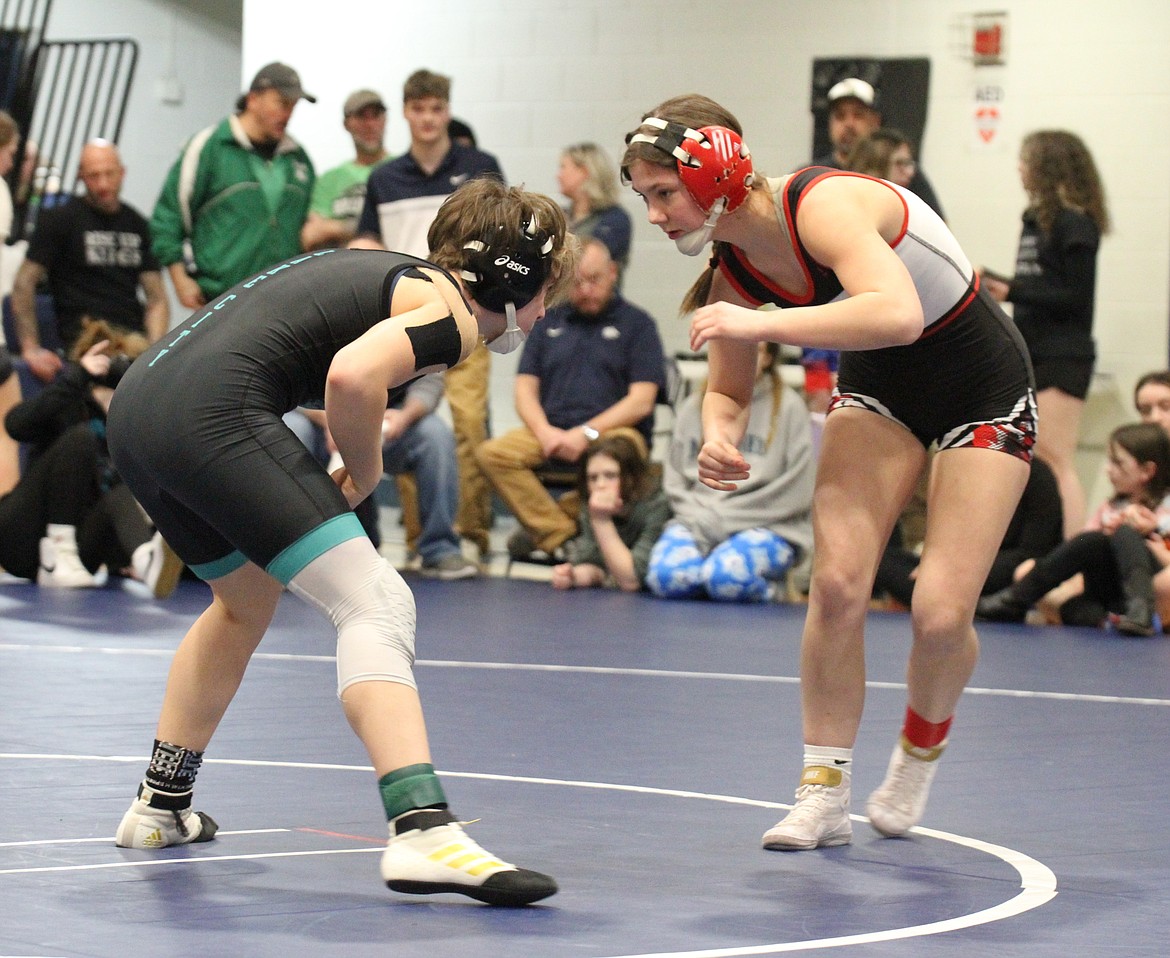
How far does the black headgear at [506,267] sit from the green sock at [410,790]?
794 millimetres

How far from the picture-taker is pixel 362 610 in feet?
9.12

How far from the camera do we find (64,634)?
19.1 ft

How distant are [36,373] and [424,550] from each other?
1943 mm

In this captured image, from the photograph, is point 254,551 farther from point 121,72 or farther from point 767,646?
point 121,72

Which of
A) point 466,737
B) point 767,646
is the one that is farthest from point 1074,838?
point 767,646

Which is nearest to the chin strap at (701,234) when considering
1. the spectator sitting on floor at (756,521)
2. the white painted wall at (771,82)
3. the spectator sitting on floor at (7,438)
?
the spectator sitting on floor at (756,521)

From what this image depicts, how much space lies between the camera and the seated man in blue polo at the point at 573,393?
26.2ft

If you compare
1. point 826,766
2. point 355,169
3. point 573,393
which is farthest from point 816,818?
point 355,169

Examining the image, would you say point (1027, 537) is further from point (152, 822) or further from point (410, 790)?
point (410, 790)

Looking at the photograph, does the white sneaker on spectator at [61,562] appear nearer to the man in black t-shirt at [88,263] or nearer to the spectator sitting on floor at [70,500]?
the spectator sitting on floor at [70,500]

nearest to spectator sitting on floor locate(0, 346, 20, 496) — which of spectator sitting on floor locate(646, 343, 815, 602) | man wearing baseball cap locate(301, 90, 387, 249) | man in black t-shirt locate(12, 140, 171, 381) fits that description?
man in black t-shirt locate(12, 140, 171, 381)

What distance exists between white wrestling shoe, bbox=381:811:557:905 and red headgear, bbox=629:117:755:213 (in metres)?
1.17

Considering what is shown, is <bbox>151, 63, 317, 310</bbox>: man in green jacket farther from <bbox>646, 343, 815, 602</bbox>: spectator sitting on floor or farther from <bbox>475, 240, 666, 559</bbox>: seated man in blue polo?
<bbox>646, 343, 815, 602</bbox>: spectator sitting on floor

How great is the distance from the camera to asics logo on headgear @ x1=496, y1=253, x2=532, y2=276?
300 cm
